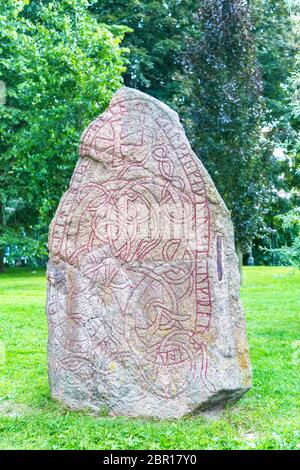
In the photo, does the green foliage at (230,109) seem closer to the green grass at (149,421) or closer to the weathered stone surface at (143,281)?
the green grass at (149,421)

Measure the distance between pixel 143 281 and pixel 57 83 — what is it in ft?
39.3

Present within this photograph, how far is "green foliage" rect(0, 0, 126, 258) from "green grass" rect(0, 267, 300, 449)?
7.98m

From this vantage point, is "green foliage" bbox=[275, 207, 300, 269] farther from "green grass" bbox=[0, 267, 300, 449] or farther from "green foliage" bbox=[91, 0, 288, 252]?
"green foliage" bbox=[91, 0, 288, 252]

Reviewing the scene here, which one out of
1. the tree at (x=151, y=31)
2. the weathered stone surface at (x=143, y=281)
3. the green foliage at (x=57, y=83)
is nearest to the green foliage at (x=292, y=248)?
the weathered stone surface at (x=143, y=281)

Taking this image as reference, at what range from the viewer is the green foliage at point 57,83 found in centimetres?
1667

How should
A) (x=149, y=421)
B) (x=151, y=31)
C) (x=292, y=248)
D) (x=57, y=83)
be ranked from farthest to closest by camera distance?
(x=151, y=31) → (x=57, y=83) → (x=292, y=248) → (x=149, y=421)

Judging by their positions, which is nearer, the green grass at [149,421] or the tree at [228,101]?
the green grass at [149,421]

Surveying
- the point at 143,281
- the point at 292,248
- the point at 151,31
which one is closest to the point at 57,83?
the point at 151,31

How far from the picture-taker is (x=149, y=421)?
18.9ft

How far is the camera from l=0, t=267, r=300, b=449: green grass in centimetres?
520

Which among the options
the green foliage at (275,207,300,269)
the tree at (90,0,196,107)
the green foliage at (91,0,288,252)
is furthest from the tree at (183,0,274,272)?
the green foliage at (275,207,300,269)

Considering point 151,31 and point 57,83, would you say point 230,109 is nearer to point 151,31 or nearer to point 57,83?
point 57,83

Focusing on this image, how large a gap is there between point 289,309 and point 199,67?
606 centimetres

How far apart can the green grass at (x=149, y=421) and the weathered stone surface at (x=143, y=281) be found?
0.23 m
